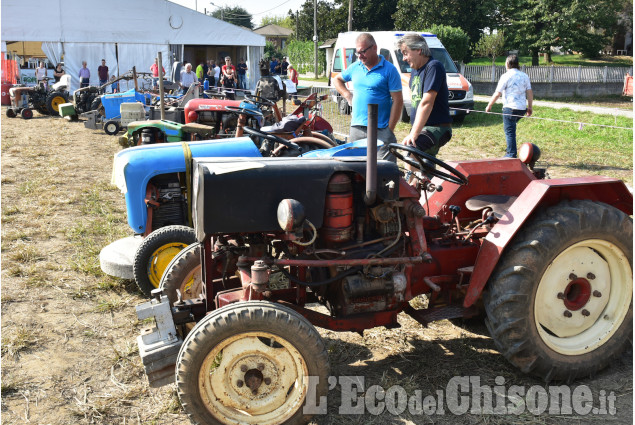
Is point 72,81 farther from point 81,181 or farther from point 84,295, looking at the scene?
point 84,295

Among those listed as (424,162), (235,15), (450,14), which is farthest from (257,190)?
(235,15)

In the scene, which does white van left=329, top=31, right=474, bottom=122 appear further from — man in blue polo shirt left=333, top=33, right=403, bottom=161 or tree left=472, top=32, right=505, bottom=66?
tree left=472, top=32, right=505, bottom=66

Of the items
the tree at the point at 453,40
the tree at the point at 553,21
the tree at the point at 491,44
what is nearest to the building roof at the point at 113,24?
the tree at the point at 453,40

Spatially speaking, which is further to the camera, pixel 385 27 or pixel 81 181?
pixel 385 27

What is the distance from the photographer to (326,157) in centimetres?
309

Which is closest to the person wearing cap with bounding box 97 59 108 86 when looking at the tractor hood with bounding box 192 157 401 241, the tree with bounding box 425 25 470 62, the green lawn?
the tree with bounding box 425 25 470 62

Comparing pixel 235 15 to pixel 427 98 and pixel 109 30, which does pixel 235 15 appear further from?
pixel 427 98

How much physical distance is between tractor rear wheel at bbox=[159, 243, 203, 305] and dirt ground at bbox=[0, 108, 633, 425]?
1.47ft

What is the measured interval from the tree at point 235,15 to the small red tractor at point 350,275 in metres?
84.2

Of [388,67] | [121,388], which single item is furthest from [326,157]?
[388,67]

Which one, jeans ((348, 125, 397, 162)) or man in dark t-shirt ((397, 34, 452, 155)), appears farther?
man in dark t-shirt ((397, 34, 452, 155))

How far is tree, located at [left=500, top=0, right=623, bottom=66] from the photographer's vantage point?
28938 mm

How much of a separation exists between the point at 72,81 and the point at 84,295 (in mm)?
19599

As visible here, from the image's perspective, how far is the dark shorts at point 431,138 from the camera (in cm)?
481
